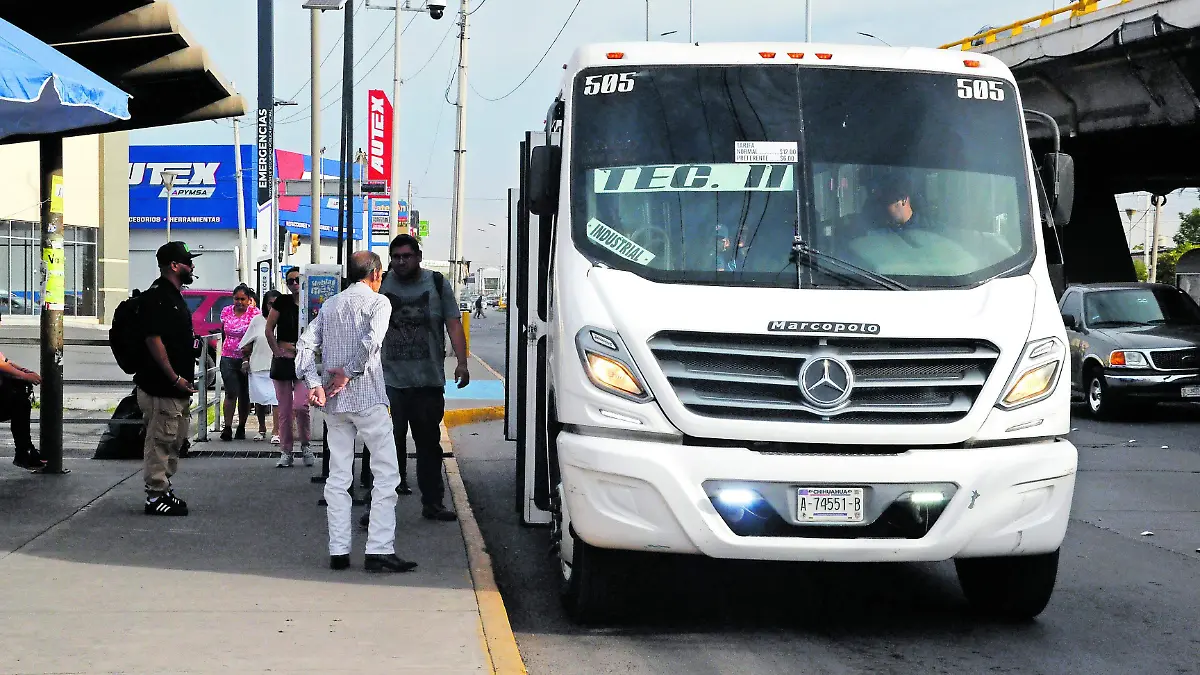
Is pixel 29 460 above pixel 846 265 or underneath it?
underneath

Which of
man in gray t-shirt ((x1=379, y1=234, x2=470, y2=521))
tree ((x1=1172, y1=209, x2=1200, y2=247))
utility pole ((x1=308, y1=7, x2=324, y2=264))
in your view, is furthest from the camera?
tree ((x1=1172, y1=209, x2=1200, y2=247))

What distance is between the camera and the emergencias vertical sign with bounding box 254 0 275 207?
63.3 feet

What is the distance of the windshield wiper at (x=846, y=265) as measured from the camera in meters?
6.59

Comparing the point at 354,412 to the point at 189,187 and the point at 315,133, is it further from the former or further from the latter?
the point at 189,187

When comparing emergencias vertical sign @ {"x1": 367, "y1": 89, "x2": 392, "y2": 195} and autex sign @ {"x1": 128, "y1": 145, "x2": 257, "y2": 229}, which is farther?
autex sign @ {"x1": 128, "y1": 145, "x2": 257, "y2": 229}

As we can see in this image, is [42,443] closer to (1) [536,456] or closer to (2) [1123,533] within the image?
(1) [536,456]

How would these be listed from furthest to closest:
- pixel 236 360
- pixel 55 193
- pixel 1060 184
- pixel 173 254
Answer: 1. pixel 236 360
2. pixel 55 193
3. pixel 173 254
4. pixel 1060 184

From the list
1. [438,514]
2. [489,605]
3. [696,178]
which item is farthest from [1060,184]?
[438,514]

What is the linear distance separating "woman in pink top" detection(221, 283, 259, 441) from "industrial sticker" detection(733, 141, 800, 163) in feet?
28.3

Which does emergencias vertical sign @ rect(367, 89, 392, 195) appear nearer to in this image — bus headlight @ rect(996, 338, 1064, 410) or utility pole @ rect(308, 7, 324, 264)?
utility pole @ rect(308, 7, 324, 264)

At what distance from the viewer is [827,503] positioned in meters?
6.16

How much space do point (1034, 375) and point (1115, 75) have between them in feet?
81.2

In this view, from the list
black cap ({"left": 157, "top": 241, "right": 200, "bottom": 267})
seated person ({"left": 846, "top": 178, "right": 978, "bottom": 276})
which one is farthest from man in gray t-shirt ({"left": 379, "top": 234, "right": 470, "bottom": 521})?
seated person ({"left": 846, "top": 178, "right": 978, "bottom": 276})

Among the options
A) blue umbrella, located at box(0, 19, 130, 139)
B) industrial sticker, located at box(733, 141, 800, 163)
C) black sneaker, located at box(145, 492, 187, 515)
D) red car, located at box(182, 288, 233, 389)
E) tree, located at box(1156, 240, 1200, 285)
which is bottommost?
black sneaker, located at box(145, 492, 187, 515)
